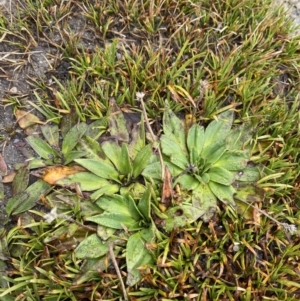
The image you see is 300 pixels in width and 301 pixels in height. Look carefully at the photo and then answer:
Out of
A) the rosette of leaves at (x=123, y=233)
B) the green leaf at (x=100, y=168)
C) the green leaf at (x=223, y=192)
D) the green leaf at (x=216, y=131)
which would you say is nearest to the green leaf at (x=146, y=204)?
the rosette of leaves at (x=123, y=233)

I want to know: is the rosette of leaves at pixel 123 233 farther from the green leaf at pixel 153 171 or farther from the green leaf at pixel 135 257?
the green leaf at pixel 153 171

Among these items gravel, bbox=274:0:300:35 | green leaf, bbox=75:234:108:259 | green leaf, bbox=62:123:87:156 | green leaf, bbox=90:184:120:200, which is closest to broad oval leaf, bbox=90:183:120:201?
green leaf, bbox=90:184:120:200

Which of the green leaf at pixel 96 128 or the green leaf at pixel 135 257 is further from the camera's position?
the green leaf at pixel 96 128

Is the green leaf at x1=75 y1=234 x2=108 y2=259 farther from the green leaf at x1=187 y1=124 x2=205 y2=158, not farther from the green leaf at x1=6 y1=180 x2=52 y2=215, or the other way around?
the green leaf at x1=187 y1=124 x2=205 y2=158

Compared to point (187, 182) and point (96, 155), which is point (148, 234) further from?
point (96, 155)

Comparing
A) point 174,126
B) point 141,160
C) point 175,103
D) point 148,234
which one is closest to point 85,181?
point 141,160

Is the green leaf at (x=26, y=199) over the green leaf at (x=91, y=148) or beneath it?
beneath

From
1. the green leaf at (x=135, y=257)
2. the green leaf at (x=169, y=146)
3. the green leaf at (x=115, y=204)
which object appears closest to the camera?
the green leaf at (x=135, y=257)
